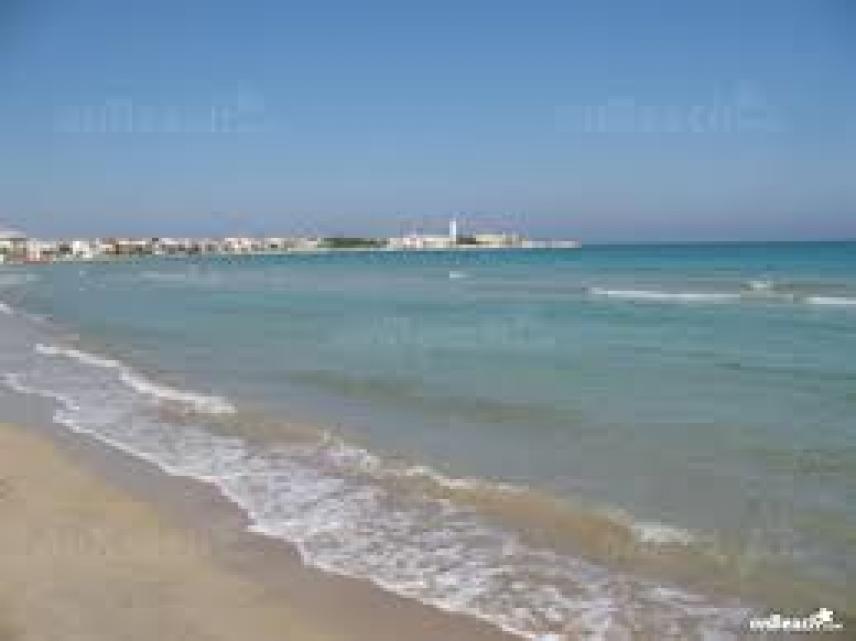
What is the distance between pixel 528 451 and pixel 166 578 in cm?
498

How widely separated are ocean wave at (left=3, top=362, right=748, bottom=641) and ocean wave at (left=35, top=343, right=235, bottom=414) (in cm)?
135

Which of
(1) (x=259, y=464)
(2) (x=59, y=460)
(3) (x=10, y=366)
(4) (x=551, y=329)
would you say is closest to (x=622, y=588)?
(1) (x=259, y=464)

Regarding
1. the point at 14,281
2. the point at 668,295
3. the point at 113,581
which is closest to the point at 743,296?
the point at 668,295

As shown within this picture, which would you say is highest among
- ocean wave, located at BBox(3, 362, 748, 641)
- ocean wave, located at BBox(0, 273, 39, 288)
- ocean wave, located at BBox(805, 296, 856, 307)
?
ocean wave, located at BBox(805, 296, 856, 307)

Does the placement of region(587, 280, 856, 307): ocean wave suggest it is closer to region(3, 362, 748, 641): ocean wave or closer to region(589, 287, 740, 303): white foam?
region(589, 287, 740, 303): white foam

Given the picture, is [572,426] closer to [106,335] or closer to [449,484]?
[449,484]

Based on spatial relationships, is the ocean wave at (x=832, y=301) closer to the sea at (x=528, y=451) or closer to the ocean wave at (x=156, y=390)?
the sea at (x=528, y=451)

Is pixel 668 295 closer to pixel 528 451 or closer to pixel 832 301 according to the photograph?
pixel 832 301

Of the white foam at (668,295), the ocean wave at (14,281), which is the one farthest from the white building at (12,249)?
the white foam at (668,295)

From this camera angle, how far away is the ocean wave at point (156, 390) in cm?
1410

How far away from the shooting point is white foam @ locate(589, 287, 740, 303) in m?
38.2

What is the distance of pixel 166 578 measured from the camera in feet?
22.8

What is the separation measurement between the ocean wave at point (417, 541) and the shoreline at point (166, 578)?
9.1 inches

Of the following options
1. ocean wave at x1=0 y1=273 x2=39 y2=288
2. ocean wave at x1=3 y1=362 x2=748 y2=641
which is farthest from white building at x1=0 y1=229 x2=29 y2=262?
ocean wave at x1=3 y1=362 x2=748 y2=641
